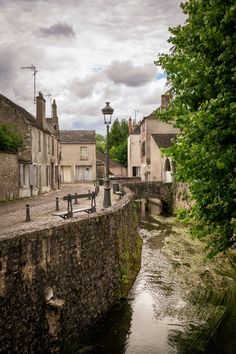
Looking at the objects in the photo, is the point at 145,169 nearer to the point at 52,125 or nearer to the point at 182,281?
the point at 52,125

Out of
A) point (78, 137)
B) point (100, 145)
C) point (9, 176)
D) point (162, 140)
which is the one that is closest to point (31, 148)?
point (9, 176)

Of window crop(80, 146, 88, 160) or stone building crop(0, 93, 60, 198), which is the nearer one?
stone building crop(0, 93, 60, 198)

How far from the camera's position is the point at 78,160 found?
57688 millimetres

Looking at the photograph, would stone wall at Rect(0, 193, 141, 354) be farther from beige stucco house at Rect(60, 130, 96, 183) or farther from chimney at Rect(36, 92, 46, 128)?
A: beige stucco house at Rect(60, 130, 96, 183)

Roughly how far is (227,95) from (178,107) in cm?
186

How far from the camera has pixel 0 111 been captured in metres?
29.7

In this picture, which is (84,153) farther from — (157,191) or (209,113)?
(209,113)

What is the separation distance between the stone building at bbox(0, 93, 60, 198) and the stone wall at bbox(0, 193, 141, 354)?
15582 mm

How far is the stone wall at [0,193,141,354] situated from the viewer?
7.99m

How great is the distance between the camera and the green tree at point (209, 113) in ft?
23.2

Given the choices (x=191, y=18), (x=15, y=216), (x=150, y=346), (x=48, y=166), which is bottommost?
(x=150, y=346)

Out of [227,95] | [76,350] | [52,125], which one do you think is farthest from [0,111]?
[227,95]

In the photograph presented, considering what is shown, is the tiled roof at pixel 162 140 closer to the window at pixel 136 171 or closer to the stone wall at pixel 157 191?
the stone wall at pixel 157 191

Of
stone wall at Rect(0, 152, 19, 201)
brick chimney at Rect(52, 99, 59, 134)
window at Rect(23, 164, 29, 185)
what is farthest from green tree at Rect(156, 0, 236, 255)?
brick chimney at Rect(52, 99, 59, 134)
